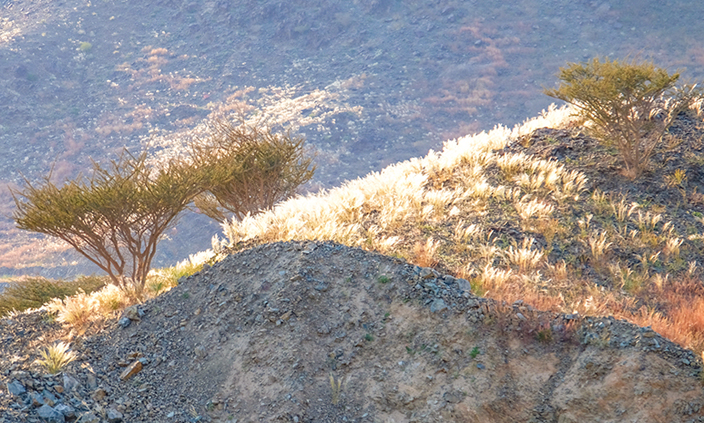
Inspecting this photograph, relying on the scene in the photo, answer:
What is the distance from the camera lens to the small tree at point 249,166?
446 inches

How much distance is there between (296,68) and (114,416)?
2061 inches

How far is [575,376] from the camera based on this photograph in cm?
439

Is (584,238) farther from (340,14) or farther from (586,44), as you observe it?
(340,14)

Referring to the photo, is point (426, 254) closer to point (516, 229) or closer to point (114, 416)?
point (516, 229)

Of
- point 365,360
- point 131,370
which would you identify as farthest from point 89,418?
point 365,360

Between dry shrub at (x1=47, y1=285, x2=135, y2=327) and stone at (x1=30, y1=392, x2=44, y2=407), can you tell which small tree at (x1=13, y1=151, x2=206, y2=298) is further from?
stone at (x1=30, y1=392, x2=44, y2=407)

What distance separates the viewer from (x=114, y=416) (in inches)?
171

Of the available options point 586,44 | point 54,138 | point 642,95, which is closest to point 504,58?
point 586,44

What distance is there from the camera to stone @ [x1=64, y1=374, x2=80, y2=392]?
449cm

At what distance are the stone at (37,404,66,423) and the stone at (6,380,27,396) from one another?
0.79 feet

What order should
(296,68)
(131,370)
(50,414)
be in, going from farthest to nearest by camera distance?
(296,68)
(131,370)
(50,414)

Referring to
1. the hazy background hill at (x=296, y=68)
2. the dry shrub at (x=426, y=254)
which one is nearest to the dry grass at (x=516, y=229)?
the dry shrub at (x=426, y=254)

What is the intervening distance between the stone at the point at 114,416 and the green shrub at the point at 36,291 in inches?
249

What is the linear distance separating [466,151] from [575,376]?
6.96 metres
